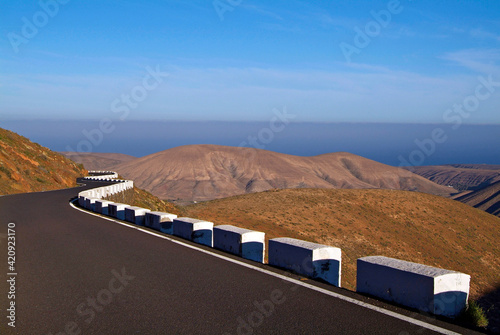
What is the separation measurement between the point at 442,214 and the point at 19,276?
55.4 metres

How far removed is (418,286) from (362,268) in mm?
982

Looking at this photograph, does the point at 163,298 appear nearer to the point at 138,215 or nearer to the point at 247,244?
the point at 247,244

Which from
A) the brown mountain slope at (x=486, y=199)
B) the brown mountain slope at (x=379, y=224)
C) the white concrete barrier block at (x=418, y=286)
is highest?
the white concrete barrier block at (x=418, y=286)

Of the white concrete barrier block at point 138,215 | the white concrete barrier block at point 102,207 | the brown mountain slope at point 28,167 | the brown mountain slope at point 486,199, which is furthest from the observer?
the brown mountain slope at point 486,199

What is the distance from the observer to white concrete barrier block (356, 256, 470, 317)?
5.47 metres

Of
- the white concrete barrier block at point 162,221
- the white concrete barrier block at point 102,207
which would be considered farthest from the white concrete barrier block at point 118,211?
the white concrete barrier block at point 162,221

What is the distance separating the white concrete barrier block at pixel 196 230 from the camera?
10.6 metres

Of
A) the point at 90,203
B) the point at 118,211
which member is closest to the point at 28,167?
the point at 90,203

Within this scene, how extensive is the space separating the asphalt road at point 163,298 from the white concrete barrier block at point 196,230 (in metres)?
0.41

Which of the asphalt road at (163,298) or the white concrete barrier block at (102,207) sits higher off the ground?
the asphalt road at (163,298)

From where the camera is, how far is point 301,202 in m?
53.9

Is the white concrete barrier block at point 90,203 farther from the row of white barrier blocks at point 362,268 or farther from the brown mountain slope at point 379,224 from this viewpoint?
the brown mountain slope at point 379,224

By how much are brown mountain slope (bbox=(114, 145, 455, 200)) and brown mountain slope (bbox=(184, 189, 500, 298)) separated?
287 feet

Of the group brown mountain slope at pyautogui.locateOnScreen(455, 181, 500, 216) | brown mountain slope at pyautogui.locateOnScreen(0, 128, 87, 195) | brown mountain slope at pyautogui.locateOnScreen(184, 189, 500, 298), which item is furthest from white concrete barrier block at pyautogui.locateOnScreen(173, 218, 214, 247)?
brown mountain slope at pyautogui.locateOnScreen(455, 181, 500, 216)
